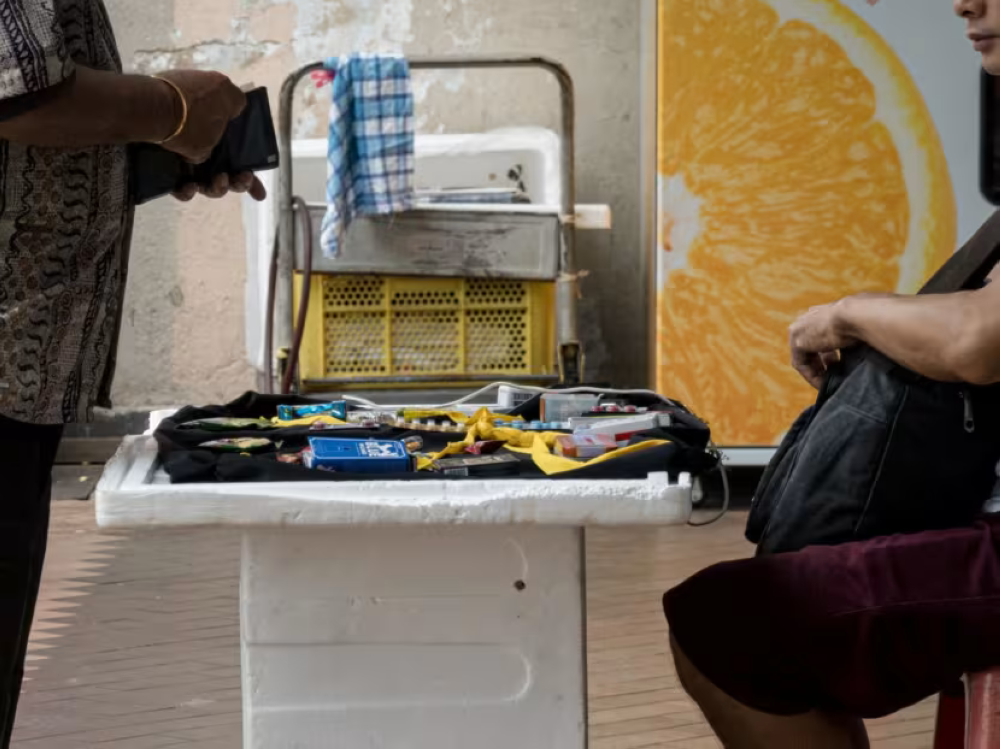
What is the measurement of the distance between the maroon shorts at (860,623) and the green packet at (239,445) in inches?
22.0

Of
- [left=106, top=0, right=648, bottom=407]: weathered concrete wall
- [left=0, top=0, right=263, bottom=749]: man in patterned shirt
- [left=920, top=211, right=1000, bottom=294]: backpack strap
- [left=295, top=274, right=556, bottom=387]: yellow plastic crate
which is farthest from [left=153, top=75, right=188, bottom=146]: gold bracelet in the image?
[left=106, top=0, right=648, bottom=407]: weathered concrete wall

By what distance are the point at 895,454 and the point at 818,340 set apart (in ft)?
0.69

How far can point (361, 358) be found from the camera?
4.24 m

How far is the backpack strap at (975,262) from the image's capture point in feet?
5.35

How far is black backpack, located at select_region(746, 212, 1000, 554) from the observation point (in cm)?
160

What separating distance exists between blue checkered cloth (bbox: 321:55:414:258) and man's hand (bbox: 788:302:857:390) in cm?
240

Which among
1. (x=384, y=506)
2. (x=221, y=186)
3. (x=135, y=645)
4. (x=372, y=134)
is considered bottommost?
(x=135, y=645)

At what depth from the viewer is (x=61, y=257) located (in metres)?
1.65

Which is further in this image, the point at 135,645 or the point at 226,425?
the point at 135,645

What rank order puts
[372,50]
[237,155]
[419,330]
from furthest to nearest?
[372,50] → [419,330] → [237,155]

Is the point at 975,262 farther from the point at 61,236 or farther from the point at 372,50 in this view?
the point at 372,50

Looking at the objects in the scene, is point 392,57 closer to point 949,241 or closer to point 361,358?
point 361,358

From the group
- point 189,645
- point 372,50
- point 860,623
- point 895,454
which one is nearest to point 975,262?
point 895,454

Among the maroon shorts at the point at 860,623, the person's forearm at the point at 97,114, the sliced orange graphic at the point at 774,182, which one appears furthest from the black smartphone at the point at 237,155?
the sliced orange graphic at the point at 774,182
